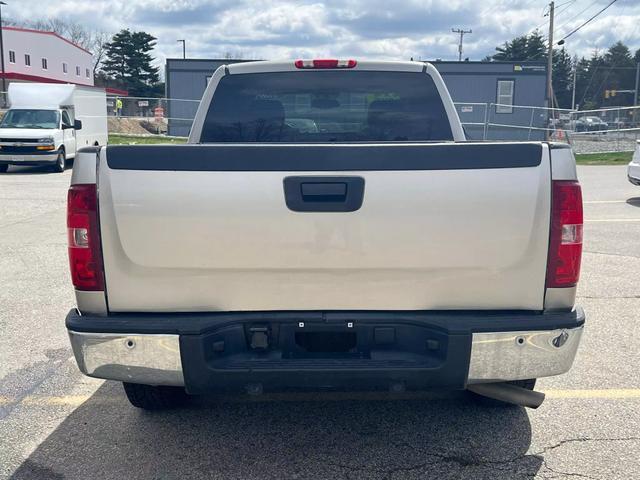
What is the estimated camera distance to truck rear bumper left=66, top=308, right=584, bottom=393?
3.09 metres

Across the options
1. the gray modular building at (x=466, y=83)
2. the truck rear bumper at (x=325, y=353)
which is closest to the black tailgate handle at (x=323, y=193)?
the truck rear bumper at (x=325, y=353)

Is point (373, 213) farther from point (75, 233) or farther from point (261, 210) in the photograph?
point (75, 233)

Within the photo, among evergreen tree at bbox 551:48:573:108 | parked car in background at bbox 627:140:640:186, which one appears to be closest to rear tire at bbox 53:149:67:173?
parked car in background at bbox 627:140:640:186

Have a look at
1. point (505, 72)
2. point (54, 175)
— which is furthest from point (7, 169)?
point (505, 72)

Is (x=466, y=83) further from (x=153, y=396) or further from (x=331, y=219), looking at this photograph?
(x=331, y=219)

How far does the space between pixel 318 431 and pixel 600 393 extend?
6.13 feet

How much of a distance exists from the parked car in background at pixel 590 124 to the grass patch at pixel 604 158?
529 cm

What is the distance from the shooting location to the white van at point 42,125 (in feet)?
65.1

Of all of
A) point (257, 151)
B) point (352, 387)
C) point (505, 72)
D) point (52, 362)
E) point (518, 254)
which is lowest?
point (52, 362)

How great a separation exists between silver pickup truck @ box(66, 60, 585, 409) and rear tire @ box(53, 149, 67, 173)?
18.6 m

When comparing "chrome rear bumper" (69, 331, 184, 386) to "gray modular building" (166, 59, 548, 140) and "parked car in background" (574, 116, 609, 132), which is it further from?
"gray modular building" (166, 59, 548, 140)

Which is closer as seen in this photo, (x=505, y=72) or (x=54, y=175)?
(x=54, y=175)

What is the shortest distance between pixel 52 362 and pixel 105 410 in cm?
107

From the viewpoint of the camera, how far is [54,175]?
20.1m
